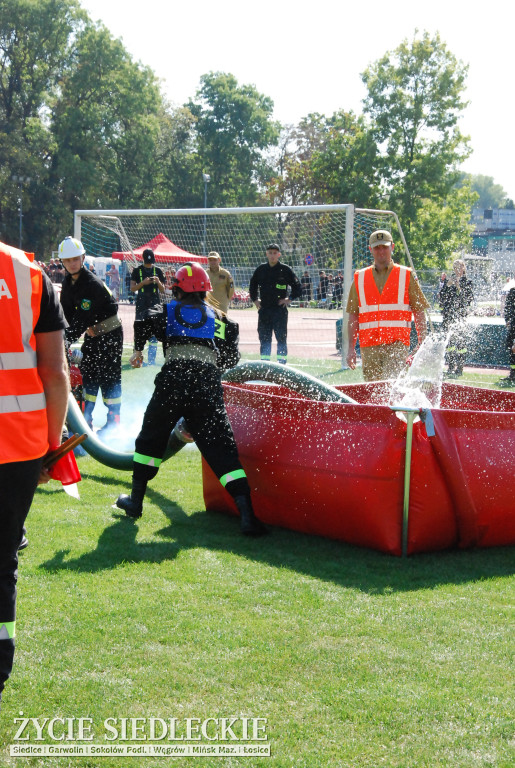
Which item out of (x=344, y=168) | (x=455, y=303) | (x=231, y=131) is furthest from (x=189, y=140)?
(x=455, y=303)

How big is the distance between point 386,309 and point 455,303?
7.19 m

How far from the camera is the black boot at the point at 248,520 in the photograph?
5.08 m

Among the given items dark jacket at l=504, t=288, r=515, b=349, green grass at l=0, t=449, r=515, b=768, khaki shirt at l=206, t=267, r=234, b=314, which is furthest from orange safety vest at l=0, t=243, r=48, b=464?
dark jacket at l=504, t=288, r=515, b=349

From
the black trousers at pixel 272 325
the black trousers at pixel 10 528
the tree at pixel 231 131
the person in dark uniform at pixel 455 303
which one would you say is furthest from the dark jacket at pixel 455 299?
the tree at pixel 231 131

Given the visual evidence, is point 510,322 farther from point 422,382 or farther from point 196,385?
point 196,385

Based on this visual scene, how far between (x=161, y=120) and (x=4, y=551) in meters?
64.4

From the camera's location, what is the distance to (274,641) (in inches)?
141

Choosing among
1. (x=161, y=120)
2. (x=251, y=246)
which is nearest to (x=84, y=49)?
(x=161, y=120)

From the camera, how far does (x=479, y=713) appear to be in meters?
2.98

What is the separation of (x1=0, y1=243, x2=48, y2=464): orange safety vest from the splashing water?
2477 millimetres

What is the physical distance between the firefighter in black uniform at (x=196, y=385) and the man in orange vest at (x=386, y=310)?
2.09 meters

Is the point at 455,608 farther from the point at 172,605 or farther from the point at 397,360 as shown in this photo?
the point at 397,360

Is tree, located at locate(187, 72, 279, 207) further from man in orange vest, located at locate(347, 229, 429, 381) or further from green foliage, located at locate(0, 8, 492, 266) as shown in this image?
man in orange vest, located at locate(347, 229, 429, 381)

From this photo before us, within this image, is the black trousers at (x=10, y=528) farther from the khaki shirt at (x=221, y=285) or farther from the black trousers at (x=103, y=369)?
the khaki shirt at (x=221, y=285)
